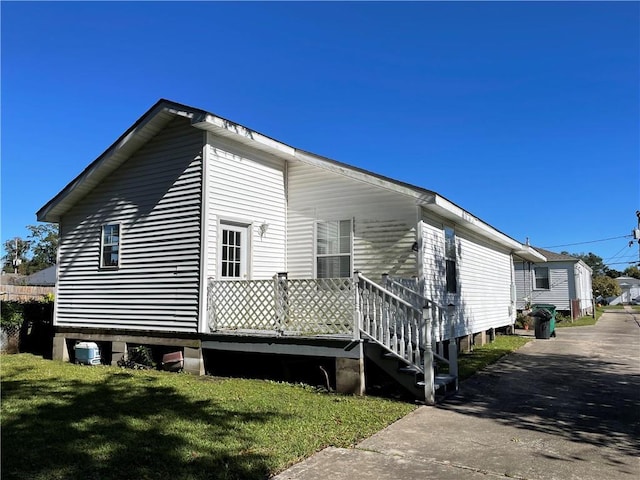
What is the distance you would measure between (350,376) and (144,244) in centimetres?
598

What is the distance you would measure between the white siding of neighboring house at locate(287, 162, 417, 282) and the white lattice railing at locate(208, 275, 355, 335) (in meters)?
1.92

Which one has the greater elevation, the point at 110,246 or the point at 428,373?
the point at 110,246

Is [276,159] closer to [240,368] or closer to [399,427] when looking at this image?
[240,368]

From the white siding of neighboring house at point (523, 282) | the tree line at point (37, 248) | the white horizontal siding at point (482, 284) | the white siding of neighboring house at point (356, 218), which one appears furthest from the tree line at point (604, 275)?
the tree line at point (37, 248)

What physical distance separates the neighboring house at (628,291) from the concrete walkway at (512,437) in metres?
71.1

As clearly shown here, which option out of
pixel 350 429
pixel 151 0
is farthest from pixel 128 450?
pixel 151 0

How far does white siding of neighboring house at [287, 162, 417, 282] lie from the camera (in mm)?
10586

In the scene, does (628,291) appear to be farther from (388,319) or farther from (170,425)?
(170,425)

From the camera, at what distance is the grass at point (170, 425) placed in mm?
4465

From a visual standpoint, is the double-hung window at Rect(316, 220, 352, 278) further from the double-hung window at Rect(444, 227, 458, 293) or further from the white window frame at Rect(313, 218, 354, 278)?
the double-hung window at Rect(444, 227, 458, 293)

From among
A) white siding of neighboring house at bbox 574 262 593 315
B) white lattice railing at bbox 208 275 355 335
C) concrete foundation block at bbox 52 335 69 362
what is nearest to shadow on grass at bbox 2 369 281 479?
white lattice railing at bbox 208 275 355 335

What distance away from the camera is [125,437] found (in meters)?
5.34

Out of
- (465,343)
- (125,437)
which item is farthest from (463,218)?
(125,437)

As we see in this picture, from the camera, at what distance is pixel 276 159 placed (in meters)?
11.8
